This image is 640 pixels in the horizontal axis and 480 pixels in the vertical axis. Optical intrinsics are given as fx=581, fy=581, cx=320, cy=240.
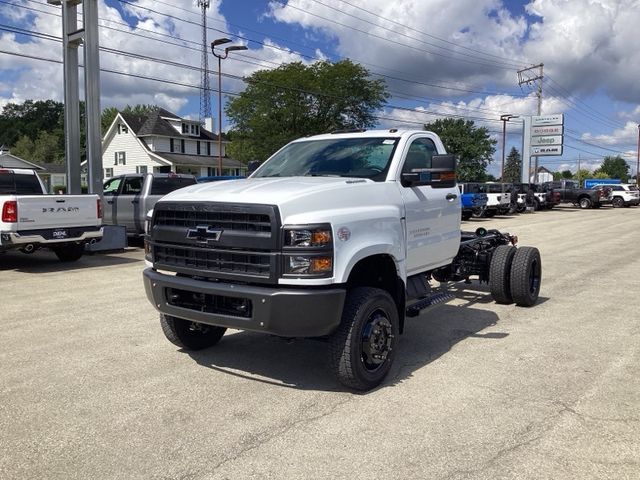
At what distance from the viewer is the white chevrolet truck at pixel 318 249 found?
13.4 ft

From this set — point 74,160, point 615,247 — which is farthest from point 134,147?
point 615,247

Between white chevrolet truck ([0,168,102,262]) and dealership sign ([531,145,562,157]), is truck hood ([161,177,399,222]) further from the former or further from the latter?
dealership sign ([531,145,562,157])

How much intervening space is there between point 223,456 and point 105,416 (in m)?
1.09

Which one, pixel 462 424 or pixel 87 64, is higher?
pixel 87 64

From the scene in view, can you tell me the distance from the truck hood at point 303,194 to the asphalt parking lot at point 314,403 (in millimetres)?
1477

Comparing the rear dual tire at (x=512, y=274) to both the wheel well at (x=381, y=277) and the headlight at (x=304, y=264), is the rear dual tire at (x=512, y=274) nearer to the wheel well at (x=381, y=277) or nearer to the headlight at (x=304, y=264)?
the wheel well at (x=381, y=277)

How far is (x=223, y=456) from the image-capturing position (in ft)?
11.6

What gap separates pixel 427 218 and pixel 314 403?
7.29 ft

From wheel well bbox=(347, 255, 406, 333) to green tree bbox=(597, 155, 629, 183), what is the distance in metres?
164

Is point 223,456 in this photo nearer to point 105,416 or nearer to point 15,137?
point 105,416

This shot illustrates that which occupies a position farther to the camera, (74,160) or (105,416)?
(74,160)

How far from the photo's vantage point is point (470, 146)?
234 feet

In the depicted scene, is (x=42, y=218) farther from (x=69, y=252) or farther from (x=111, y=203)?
(x=111, y=203)

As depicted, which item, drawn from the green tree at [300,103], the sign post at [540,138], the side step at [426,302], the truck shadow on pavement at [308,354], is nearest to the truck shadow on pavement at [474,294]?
the truck shadow on pavement at [308,354]
